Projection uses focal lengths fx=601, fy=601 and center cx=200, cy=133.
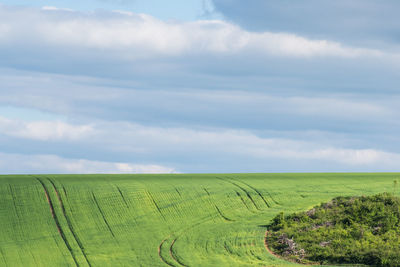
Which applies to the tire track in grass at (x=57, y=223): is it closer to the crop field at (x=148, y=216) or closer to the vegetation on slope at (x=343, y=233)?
the crop field at (x=148, y=216)

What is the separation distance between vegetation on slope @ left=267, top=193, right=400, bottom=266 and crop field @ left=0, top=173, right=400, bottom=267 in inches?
109

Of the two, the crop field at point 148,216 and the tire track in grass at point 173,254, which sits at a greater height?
the crop field at point 148,216

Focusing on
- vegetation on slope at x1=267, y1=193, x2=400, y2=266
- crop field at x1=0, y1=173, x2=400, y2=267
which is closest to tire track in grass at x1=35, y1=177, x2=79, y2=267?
crop field at x1=0, y1=173, x2=400, y2=267

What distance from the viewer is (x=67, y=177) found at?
299 feet

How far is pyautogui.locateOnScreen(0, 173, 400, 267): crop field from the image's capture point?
59094 millimetres

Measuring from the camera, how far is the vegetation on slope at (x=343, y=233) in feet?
183

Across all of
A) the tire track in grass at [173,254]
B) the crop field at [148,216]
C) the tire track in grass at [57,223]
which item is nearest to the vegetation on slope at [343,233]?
the crop field at [148,216]

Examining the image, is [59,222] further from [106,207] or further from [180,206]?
[180,206]

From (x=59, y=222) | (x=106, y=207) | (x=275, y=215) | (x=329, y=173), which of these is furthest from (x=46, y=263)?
(x=329, y=173)

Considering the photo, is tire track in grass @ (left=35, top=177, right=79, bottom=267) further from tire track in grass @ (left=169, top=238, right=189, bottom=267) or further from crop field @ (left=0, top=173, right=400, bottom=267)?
tire track in grass @ (left=169, top=238, right=189, bottom=267)

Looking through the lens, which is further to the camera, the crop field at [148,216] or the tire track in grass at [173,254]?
the crop field at [148,216]

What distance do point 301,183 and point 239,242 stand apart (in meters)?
32.1

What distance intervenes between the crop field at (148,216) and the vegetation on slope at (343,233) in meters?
2.76

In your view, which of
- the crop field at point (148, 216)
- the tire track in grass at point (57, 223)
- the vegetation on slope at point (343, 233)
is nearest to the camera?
the vegetation on slope at point (343, 233)
